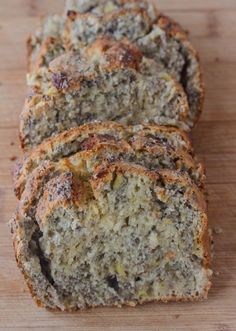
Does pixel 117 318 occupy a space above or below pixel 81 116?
below

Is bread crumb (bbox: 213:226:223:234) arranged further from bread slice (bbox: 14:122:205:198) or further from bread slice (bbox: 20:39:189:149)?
bread slice (bbox: 20:39:189:149)

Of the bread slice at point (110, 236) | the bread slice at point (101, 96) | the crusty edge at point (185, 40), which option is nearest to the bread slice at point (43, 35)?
the bread slice at point (101, 96)

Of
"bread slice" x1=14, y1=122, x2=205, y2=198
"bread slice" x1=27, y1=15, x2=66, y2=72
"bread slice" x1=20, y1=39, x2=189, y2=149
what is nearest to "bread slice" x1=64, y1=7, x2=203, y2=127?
"bread slice" x1=27, y1=15, x2=66, y2=72

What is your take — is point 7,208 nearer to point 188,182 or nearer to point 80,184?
point 80,184

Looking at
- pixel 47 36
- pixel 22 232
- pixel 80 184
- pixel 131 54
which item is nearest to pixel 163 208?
pixel 80 184

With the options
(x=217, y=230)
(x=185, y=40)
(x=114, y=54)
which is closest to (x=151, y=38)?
(x=185, y=40)

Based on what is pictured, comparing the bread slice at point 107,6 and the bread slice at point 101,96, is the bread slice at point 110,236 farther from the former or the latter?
the bread slice at point 107,6
